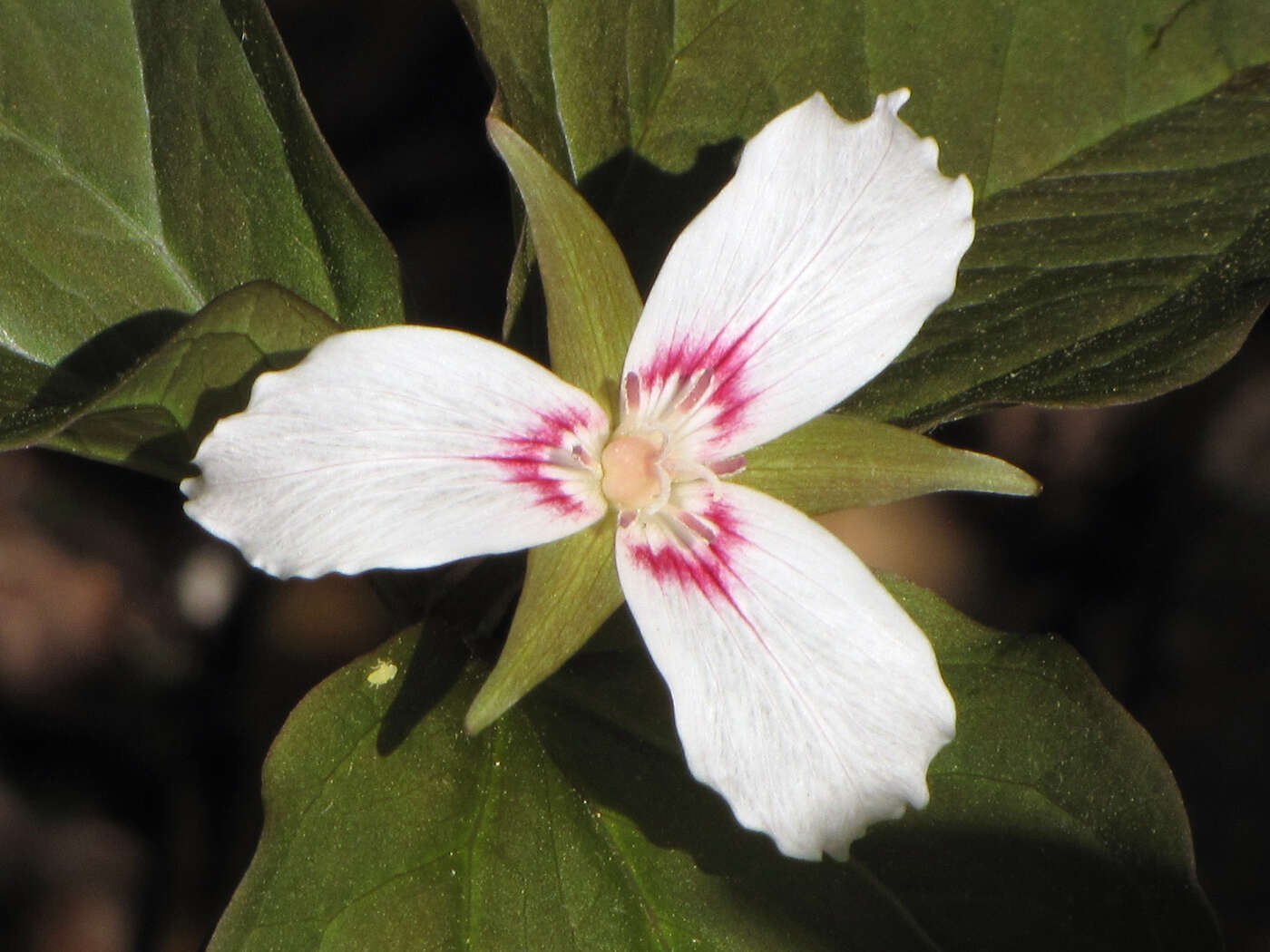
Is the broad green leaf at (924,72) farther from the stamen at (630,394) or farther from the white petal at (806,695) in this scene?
the white petal at (806,695)

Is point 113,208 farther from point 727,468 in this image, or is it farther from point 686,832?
point 686,832

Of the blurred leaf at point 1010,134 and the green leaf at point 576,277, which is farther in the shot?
the blurred leaf at point 1010,134

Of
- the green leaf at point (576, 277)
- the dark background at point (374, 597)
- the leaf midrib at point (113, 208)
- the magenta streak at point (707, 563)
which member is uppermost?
the green leaf at point (576, 277)

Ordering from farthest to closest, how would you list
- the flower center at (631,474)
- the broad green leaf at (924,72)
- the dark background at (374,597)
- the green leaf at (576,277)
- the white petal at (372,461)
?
the dark background at (374,597) < the broad green leaf at (924,72) < the flower center at (631,474) < the green leaf at (576,277) < the white petal at (372,461)

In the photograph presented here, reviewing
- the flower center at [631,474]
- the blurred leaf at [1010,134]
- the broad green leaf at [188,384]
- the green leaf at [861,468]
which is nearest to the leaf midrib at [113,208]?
the broad green leaf at [188,384]

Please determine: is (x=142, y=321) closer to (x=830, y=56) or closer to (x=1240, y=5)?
(x=830, y=56)

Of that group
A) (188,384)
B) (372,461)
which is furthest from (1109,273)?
(188,384)

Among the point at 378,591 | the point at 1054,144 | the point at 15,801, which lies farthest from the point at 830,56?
the point at 15,801

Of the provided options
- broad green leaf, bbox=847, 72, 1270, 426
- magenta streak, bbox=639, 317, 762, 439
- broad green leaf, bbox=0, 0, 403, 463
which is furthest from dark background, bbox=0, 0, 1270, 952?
magenta streak, bbox=639, 317, 762, 439
